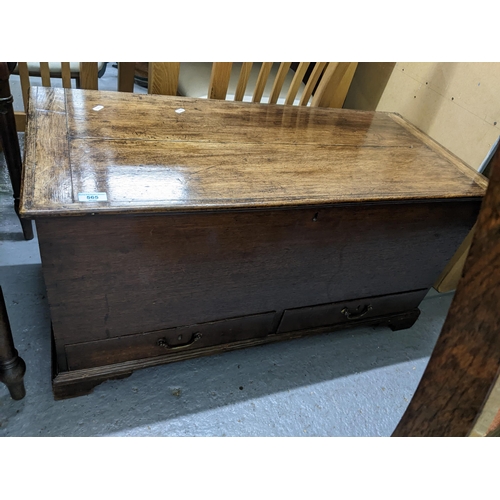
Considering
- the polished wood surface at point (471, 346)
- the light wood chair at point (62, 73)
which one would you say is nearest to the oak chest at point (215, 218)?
the light wood chair at point (62, 73)

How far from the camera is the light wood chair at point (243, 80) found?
4.02 ft

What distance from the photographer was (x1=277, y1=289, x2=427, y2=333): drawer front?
1189 millimetres

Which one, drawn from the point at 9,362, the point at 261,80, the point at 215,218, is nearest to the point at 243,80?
the point at 261,80

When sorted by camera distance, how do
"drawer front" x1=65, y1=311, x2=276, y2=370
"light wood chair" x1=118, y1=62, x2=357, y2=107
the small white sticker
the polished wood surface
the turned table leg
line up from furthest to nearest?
1. "light wood chair" x1=118, y1=62, x2=357, y2=107
2. "drawer front" x1=65, y1=311, x2=276, y2=370
3. the turned table leg
4. the small white sticker
5. the polished wood surface

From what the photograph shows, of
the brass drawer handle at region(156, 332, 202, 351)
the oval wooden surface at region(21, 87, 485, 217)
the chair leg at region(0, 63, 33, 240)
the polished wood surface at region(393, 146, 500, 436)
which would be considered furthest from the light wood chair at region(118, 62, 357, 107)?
the polished wood surface at region(393, 146, 500, 436)

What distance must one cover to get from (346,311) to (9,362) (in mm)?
911

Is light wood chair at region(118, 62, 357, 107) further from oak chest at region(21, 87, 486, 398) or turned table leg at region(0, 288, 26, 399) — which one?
turned table leg at region(0, 288, 26, 399)

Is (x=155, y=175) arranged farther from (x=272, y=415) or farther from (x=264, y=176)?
(x=272, y=415)

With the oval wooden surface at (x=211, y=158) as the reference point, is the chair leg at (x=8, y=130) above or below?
below

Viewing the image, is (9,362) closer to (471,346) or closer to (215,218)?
(215,218)

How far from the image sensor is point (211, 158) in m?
0.90

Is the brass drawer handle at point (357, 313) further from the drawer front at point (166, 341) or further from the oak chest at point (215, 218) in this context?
the drawer front at point (166, 341)

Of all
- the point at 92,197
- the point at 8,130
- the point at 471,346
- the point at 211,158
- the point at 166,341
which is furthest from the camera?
the point at 8,130

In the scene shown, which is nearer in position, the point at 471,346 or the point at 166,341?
the point at 471,346
